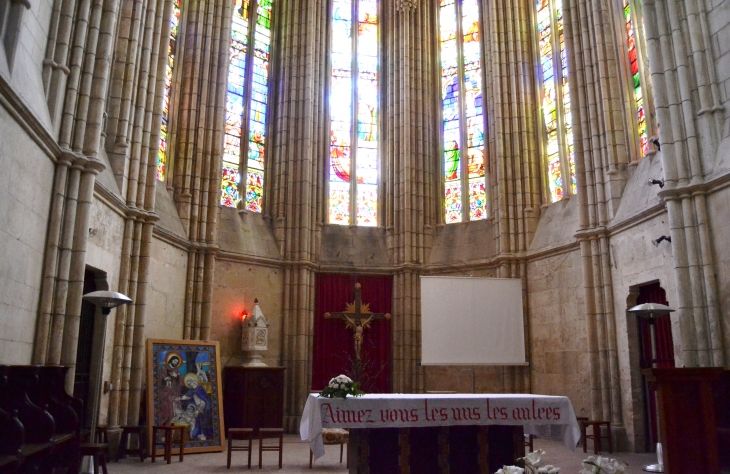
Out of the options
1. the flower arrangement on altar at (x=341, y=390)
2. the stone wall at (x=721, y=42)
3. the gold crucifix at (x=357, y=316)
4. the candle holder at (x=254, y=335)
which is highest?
the stone wall at (x=721, y=42)

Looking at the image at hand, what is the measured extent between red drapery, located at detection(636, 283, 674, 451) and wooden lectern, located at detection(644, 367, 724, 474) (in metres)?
4.42

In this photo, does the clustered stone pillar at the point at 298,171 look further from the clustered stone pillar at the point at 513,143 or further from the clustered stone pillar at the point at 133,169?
the clustered stone pillar at the point at 133,169

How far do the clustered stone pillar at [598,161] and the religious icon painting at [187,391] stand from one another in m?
7.36

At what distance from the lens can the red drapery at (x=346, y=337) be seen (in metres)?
16.4

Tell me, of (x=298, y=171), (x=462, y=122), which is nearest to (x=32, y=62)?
(x=298, y=171)

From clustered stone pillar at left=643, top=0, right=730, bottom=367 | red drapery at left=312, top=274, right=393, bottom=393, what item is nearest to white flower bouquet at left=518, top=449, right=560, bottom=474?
clustered stone pillar at left=643, top=0, right=730, bottom=367

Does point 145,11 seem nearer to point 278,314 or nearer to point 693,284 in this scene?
point 278,314

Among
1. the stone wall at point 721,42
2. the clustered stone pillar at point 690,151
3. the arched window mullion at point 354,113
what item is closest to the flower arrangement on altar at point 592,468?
the clustered stone pillar at point 690,151

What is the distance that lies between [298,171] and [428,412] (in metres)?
10.2

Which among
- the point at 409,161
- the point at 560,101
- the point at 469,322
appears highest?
the point at 560,101

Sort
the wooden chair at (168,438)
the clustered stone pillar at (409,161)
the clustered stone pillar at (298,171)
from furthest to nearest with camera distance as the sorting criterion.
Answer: the clustered stone pillar at (409,161)
the clustered stone pillar at (298,171)
the wooden chair at (168,438)

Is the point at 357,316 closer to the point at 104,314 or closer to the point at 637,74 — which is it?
the point at 637,74

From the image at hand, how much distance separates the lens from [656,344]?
1128 centimetres

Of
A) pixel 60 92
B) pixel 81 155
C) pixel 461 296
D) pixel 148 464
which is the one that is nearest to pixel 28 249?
pixel 81 155
